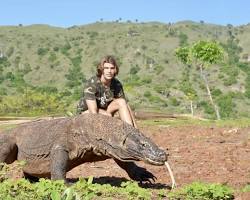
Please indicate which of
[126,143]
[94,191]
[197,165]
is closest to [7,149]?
[126,143]

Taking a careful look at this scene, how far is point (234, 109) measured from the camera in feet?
194

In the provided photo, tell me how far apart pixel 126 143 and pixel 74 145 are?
1.82 ft

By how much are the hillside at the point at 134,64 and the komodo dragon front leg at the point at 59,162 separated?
49218mm

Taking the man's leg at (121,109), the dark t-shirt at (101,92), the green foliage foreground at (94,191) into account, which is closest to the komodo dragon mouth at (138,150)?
the green foliage foreground at (94,191)

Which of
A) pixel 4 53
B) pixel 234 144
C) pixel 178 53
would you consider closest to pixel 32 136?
pixel 234 144

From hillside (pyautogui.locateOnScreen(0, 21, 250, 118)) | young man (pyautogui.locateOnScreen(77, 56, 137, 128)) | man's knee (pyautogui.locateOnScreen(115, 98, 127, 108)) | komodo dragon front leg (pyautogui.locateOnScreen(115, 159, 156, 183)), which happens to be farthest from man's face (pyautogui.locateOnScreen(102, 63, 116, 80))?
hillside (pyautogui.locateOnScreen(0, 21, 250, 118))

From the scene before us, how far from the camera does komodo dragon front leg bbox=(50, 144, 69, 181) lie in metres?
5.07

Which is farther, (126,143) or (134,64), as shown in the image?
(134,64)

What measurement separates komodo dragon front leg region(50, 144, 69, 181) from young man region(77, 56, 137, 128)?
1.81 ft

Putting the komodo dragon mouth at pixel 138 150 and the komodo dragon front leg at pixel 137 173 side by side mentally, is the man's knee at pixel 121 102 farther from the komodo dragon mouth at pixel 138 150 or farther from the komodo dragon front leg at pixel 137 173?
the komodo dragon mouth at pixel 138 150

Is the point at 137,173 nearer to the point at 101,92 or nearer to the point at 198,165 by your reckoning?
the point at 101,92

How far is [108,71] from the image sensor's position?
222 inches

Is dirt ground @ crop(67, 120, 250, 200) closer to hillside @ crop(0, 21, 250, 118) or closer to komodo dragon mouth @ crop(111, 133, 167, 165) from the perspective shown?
komodo dragon mouth @ crop(111, 133, 167, 165)

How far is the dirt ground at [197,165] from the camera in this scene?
618 cm
